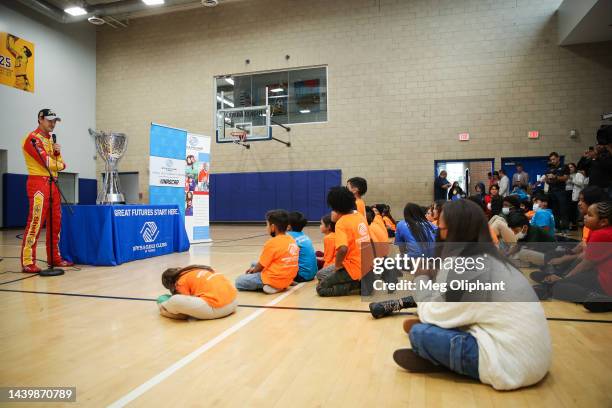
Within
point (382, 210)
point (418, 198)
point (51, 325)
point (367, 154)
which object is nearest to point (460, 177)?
point (418, 198)

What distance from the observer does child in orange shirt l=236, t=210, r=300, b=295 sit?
354 centimetres

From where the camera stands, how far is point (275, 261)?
3631mm

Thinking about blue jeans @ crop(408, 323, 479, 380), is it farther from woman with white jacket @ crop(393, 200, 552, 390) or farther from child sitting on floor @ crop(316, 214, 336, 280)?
child sitting on floor @ crop(316, 214, 336, 280)

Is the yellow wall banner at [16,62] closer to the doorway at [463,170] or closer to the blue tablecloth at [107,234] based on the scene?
the blue tablecloth at [107,234]

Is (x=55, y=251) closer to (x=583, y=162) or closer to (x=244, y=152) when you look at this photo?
(x=244, y=152)

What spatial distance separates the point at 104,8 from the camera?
1248cm

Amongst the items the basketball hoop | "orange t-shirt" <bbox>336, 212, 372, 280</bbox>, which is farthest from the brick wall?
"orange t-shirt" <bbox>336, 212, 372, 280</bbox>

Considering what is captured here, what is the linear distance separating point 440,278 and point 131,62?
15.5m

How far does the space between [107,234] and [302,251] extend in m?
2.76

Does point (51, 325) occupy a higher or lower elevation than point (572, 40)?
lower

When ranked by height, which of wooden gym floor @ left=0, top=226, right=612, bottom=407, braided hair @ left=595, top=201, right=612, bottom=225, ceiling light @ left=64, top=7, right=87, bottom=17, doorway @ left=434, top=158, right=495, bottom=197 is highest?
ceiling light @ left=64, top=7, right=87, bottom=17

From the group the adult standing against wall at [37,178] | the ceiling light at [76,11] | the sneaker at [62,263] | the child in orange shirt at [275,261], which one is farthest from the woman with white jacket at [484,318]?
the ceiling light at [76,11]

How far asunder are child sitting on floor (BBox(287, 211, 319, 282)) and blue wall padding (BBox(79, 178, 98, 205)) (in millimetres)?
12787

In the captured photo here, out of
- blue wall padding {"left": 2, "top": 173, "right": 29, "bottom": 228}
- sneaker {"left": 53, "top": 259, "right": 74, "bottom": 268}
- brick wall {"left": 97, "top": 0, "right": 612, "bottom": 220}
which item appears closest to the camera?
sneaker {"left": 53, "top": 259, "right": 74, "bottom": 268}
